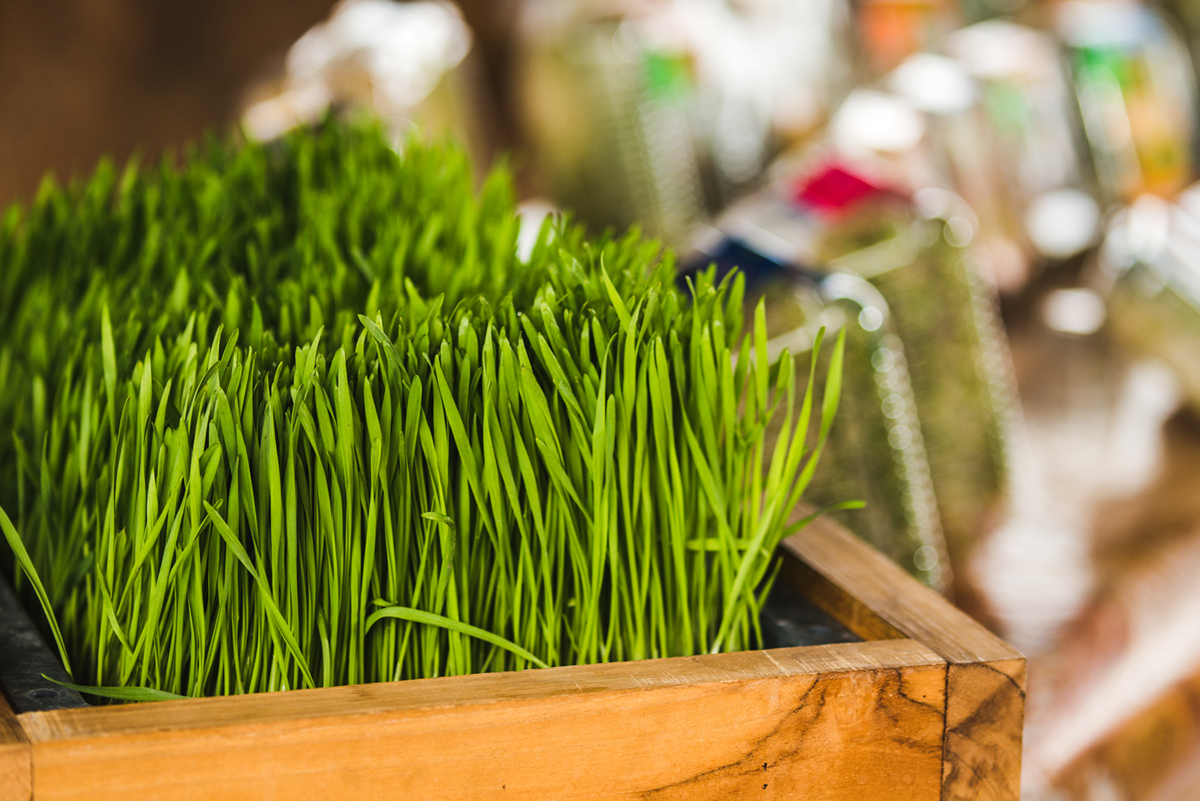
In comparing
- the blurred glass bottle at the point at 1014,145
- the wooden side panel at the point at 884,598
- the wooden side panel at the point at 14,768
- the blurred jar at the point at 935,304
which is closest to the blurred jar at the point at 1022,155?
the blurred glass bottle at the point at 1014,145

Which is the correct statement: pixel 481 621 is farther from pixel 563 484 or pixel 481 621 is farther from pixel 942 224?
pixel 942 224

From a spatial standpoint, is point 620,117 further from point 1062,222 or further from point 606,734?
point 606,734

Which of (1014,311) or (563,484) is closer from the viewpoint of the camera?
(563,484)

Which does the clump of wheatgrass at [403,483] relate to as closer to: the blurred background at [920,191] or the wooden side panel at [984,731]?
the wooden side panel at [984,731]

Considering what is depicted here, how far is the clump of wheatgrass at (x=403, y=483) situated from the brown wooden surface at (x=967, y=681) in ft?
0.16

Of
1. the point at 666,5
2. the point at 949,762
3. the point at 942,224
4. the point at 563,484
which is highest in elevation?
the point at 666,5

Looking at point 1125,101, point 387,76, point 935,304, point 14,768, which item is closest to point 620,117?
point 387,76

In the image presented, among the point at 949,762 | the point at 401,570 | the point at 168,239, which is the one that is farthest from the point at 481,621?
the point at 168,239

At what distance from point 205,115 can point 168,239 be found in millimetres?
860

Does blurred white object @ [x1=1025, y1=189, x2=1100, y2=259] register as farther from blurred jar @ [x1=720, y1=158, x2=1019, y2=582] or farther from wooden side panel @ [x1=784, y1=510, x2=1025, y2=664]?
wooden side panel @ [x1=784, y1=510, x2=1025, y2=664]

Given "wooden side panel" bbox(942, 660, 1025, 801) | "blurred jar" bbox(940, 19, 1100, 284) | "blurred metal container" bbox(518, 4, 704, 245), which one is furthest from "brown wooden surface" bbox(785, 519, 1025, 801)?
"blurred jar" bbox(940, 19, 1100, 284)

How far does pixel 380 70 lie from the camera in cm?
100

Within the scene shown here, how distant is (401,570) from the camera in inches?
14.5

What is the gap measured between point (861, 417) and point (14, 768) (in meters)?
0.50
